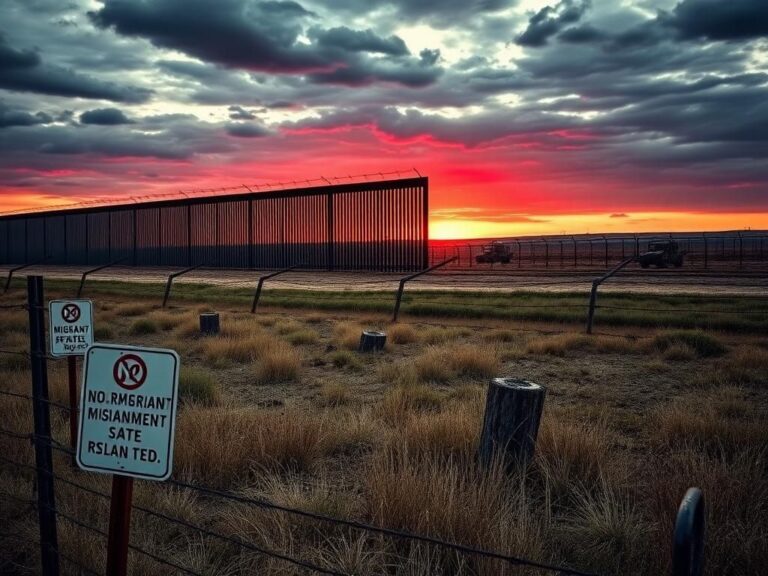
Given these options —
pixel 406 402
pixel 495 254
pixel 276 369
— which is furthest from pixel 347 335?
pixel 495 254

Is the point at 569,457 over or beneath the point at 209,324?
beneath

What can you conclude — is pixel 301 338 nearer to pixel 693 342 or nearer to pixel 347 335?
pixel 347 335

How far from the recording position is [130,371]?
2.58 m

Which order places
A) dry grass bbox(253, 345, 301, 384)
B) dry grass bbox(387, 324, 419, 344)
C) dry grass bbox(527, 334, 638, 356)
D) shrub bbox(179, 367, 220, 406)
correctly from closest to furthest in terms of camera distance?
shrub bbox(179, 367, 220, 406), dry grass bbox(253, 345, 301, 384), dry grass bbox(527, 334, 638, 356), dry grass bbox(387, 324, 419, 344)

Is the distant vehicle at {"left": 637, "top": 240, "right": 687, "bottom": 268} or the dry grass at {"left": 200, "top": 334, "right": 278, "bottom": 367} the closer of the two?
the dry grass at {"left": 200, "top": 334, "right": 278, "bottom": 367}

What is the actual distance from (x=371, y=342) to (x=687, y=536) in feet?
37.7

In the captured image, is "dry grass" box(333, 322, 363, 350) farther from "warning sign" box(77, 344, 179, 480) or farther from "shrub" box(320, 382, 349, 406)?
"warning sign" box(77, 344, 179, 480)

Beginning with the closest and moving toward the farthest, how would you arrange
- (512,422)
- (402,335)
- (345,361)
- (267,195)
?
(512,422)
(345,361)
(402,335)
(267,195)

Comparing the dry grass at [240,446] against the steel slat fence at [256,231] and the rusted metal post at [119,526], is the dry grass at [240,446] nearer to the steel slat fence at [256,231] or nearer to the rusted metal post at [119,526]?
the rusted metal post at [119,526]

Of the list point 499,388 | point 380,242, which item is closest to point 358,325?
point 499,388

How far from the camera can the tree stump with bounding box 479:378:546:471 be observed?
516 centimetres

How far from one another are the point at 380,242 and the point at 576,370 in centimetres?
2692

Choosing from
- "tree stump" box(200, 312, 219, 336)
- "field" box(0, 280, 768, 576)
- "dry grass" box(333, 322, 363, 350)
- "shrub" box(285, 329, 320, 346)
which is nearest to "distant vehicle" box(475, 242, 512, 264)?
"dry grass" box(333, 322, 363, 350)

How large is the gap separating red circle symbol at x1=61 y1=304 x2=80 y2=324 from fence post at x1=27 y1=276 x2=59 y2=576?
205 cm
